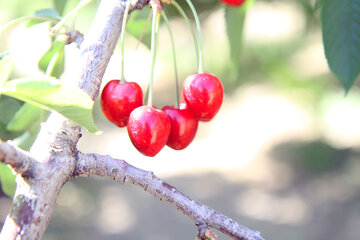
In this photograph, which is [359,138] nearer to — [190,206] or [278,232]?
[278,232]

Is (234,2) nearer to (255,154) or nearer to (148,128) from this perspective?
(148,128)

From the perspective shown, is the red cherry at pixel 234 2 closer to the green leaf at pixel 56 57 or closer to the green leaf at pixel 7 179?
the green leaf at pixel 56 57

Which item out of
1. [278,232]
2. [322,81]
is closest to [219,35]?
[322,81]

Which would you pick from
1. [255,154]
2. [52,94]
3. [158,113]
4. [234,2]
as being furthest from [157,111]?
[255,154]

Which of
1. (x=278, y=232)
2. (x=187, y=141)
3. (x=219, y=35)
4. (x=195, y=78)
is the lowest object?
(x=278, y=232)

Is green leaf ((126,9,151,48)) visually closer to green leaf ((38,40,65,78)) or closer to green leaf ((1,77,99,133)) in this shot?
green leaf ((38,40,65,78))

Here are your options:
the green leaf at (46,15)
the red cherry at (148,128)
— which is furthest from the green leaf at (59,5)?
the red cherry at (148,128)
